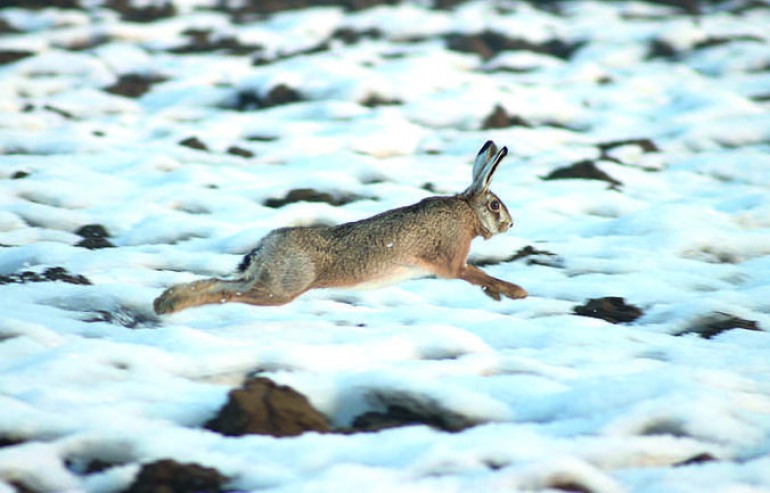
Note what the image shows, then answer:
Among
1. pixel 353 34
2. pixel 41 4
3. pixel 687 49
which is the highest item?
pixel 41 4

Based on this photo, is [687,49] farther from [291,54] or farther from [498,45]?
[291,54]

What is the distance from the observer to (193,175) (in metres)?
8.66

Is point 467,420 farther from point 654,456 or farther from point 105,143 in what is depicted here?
point 105,143

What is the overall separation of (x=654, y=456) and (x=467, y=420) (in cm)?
88

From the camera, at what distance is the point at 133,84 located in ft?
39.5

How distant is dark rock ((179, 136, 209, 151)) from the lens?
9.83 metres

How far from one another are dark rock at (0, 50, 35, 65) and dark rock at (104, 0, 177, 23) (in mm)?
2555

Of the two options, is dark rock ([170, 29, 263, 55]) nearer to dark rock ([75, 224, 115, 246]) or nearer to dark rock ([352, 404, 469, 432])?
dark rock ([75, 224, 115, 246])

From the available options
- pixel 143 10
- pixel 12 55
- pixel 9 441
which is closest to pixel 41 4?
pixel 143 10

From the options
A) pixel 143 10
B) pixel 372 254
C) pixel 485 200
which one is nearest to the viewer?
pixel 372 254

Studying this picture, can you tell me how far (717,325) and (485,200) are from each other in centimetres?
184

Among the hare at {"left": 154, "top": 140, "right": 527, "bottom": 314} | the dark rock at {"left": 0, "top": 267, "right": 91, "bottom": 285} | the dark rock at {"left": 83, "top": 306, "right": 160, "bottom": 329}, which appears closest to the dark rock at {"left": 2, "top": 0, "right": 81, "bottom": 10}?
the dark rock at {"left": 0, "top": 267, "right": 91, "bottom": 285}

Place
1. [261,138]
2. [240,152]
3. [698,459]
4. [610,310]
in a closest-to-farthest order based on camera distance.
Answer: [698,459] → [610,310] → [240,152] → [261,138]

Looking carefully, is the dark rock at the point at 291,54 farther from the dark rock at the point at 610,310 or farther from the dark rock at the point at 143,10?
the dark rock at the point at 610,310
